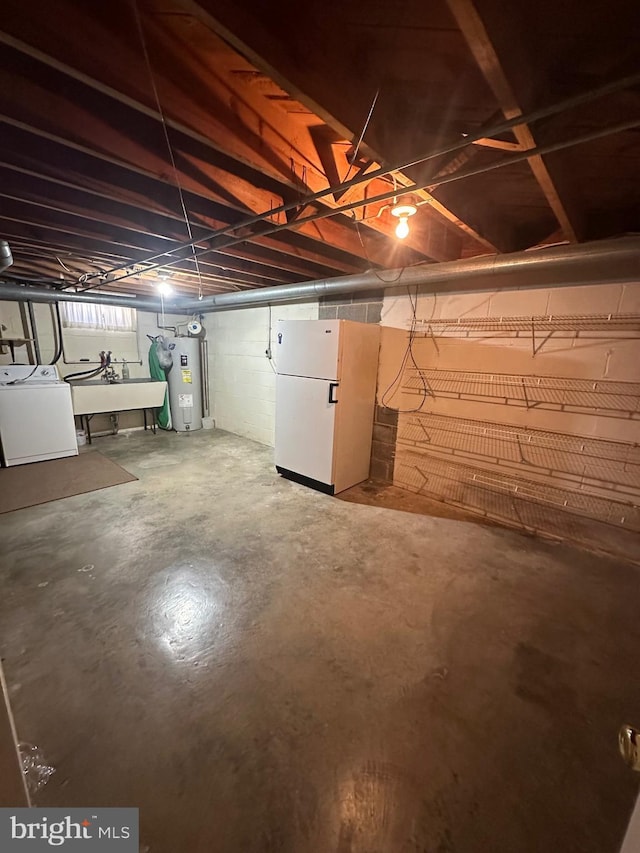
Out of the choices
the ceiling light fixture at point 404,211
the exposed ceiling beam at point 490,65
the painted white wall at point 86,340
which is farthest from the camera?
the painted white wall at point 86,340

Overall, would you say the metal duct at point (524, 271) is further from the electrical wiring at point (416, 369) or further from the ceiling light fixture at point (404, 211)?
the ceiling light fixture at point (404, 211)

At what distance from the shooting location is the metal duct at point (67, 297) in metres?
4.14

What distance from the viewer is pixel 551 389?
2707mm

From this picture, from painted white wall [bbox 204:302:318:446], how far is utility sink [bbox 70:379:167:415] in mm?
963

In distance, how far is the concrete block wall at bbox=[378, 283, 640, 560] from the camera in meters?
2.46

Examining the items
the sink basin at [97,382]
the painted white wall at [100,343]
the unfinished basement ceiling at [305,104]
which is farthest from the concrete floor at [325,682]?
the painted white wall at [100,343]

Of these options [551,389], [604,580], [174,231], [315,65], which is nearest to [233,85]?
[315,65]

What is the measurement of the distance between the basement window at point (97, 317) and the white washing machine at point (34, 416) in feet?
3.55

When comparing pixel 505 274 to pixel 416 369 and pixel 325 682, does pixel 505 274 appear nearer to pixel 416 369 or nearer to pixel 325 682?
pixel 416 369

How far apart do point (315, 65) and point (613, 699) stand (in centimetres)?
278

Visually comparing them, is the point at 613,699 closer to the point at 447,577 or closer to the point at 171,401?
the point at 447,577

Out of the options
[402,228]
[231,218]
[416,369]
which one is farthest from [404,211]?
[416,369]

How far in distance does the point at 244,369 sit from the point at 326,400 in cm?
256

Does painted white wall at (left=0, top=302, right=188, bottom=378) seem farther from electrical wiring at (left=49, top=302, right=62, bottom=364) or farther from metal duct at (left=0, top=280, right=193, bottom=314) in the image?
metal duct at (left=0, top=280, right=193, bottom=314)
